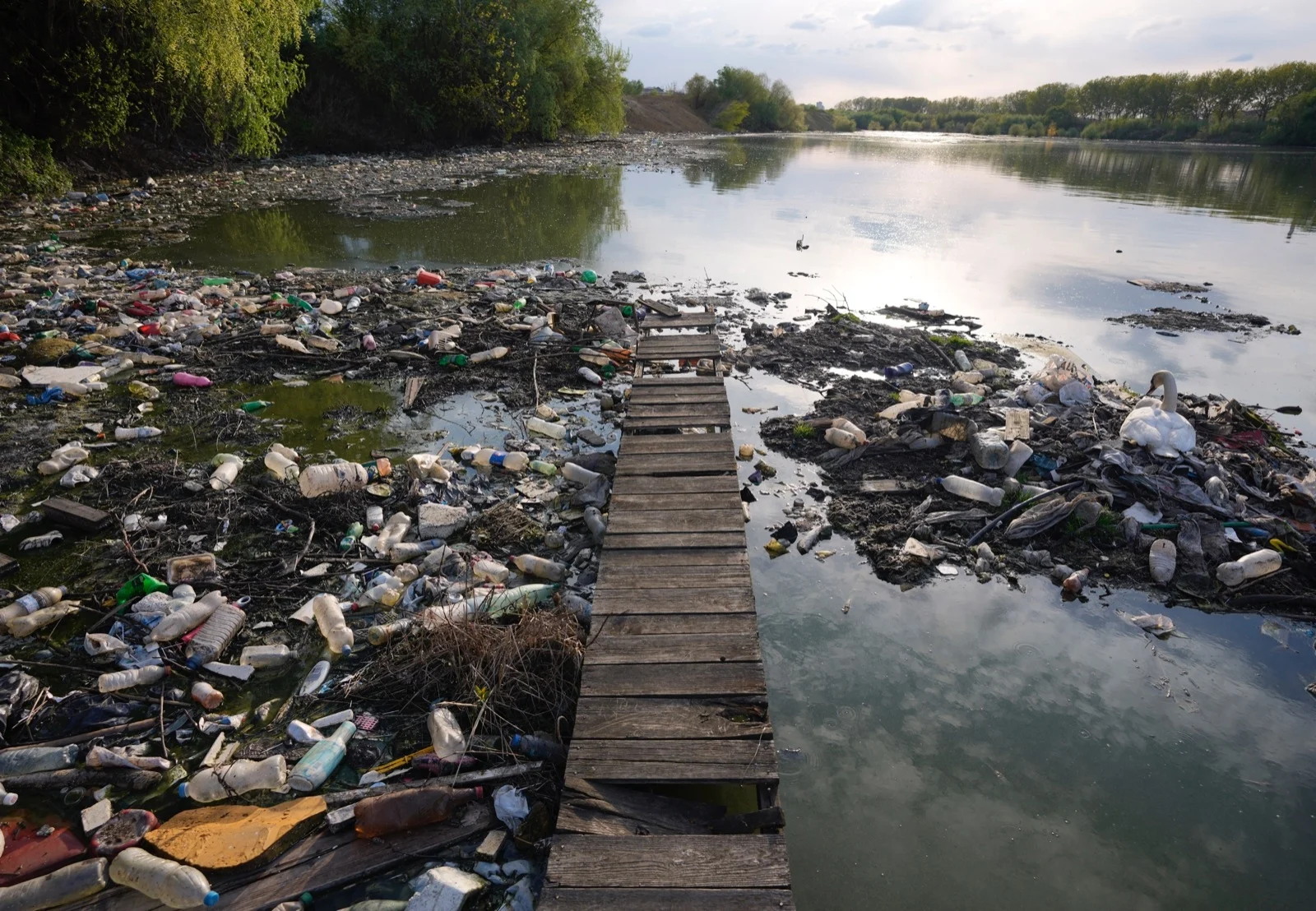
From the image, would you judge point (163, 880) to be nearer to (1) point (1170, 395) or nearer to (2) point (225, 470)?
(2) point (225, 470)

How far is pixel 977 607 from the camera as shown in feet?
13.1

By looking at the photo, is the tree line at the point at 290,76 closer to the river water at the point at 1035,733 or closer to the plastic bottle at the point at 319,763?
the river water at the point at 1035,733

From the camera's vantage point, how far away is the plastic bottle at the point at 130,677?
9.78 feet

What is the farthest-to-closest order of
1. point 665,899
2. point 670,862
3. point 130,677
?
point 130,677, point 670,862, point 665,899

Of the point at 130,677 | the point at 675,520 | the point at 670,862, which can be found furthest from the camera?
the point at 675,520

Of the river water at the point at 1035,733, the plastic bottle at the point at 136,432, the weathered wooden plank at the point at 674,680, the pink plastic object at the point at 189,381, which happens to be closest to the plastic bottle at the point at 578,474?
the river water at the point at 1035,733

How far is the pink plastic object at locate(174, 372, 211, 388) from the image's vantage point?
5.92 m

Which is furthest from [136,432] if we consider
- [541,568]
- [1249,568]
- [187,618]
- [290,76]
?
[290,76]

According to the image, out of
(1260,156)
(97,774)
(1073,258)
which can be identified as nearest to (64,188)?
(97,774)

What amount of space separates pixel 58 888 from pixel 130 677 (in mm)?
986

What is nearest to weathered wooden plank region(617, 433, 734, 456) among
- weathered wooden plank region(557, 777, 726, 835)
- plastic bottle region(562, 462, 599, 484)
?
plastic bottle region(562, 462, 599, 484)

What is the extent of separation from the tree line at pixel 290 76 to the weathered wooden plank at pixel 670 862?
1618 cm

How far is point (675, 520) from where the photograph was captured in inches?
159

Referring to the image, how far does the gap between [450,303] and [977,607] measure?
698 centimetres
